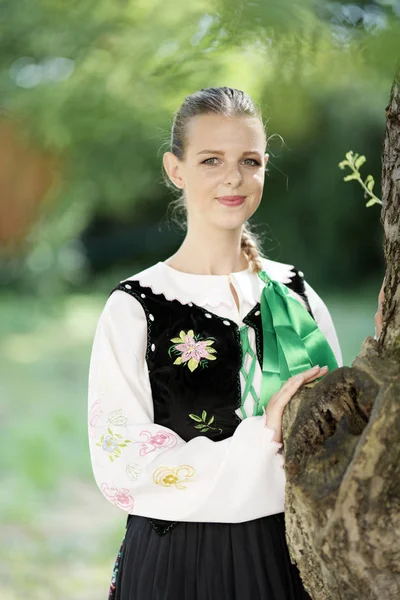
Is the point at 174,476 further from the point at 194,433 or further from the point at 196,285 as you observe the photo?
the point at 196,285

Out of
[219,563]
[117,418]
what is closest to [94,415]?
[117,418]

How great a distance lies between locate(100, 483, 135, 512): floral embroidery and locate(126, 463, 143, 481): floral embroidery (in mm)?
25

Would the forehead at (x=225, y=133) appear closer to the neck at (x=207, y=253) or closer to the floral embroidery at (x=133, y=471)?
the neck at (x=207, y=253)

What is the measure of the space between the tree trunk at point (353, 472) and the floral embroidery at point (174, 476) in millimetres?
214

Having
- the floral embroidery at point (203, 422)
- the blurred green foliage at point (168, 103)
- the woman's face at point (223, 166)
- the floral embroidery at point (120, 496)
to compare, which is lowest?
the floral embroidery at point (120, 496)

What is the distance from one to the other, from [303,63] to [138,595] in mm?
718

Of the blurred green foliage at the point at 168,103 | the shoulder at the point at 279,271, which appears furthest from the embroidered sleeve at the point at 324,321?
the blurred green foliage at the point at 168,103

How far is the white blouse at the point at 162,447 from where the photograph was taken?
110cm

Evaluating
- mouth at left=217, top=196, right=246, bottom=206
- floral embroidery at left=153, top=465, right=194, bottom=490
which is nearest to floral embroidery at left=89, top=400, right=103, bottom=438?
floral embroidery at left=153, top=465, right=194, bottom=490

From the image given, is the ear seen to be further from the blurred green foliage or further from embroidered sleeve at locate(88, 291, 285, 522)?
embroidered sleeve at locate(88, 291, 285, 522)

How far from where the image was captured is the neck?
4.22 ft

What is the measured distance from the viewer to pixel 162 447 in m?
1.14

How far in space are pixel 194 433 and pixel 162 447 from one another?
0.06m

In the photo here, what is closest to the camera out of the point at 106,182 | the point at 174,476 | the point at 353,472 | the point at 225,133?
the point at 353,472
